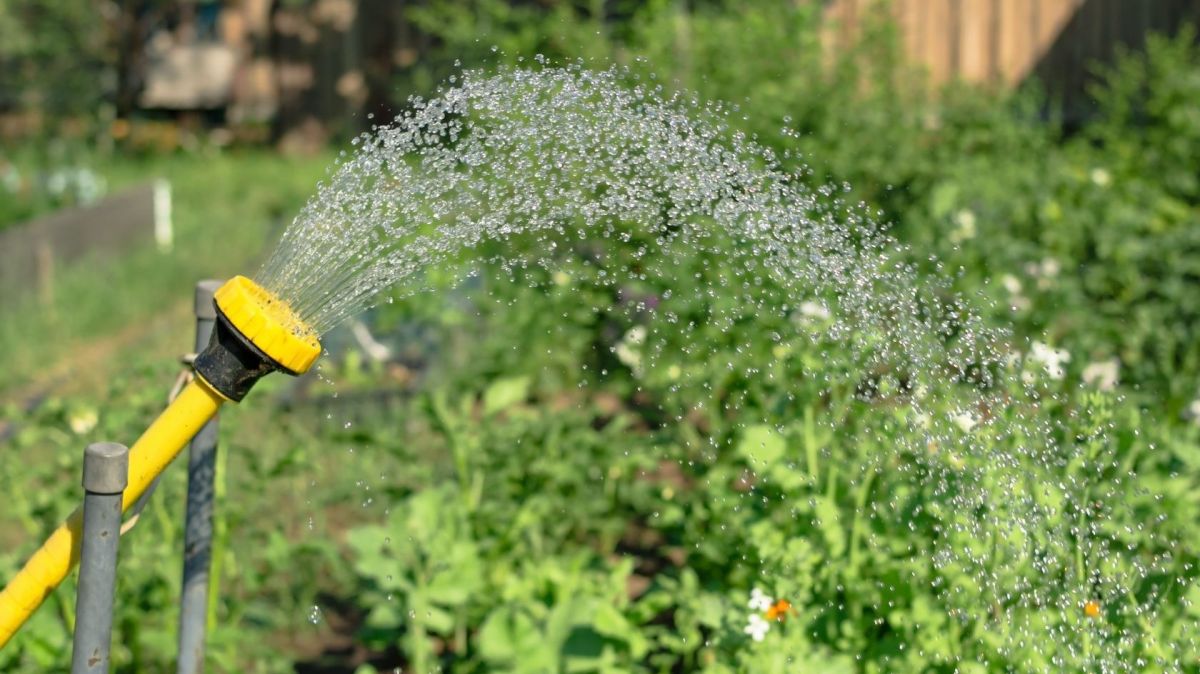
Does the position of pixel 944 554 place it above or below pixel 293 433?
above

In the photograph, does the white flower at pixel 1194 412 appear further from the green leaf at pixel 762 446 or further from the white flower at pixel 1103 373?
the green leaf at pixel 762 446

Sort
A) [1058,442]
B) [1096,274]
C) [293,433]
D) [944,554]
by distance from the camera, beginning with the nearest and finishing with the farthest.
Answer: [944,554], [1058,442], [293,433], [1096,274]

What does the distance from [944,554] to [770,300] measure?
1.01m

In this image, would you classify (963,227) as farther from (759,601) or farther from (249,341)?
(249,341)

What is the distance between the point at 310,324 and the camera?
1.83 metres

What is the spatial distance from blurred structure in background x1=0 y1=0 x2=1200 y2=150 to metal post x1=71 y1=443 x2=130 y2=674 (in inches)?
388

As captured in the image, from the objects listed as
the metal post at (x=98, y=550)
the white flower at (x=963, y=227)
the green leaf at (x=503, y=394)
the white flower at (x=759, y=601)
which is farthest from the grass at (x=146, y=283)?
the metal post at (x=98, y=550)

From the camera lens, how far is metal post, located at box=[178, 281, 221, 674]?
2293 mm

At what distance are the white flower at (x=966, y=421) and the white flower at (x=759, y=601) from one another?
47 centimetres

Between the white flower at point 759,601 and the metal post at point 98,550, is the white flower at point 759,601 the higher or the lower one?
the lower one

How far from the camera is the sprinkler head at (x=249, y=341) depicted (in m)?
1.74

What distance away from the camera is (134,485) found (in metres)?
1.83

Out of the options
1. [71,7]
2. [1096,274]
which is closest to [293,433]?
[1096,274]

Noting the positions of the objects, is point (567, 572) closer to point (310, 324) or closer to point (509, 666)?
point (509, 666)
